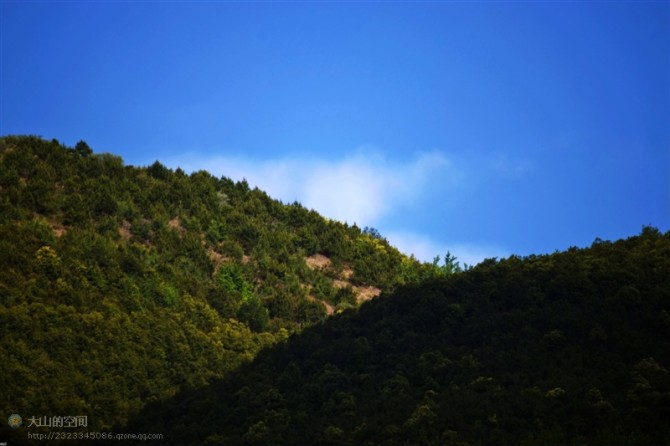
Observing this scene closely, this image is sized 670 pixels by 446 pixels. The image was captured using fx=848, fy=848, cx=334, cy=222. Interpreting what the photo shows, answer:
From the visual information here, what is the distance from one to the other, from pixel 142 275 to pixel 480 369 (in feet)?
97.5

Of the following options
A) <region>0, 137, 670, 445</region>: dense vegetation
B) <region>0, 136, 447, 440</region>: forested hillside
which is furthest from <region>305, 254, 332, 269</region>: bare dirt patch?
<region>0, 137, 670, 445</region>: dense vegetation

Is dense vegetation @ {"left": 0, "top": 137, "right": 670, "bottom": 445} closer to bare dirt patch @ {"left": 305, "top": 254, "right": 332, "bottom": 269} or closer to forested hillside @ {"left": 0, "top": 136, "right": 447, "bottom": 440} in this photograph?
forested hillside @ {"left": 0, "top": 136, "right": 447, "bottom": 440}

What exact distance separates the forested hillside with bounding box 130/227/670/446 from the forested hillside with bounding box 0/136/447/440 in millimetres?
5844

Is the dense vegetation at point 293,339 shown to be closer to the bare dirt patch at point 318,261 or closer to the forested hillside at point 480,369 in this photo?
the forested hillside at point 480,369

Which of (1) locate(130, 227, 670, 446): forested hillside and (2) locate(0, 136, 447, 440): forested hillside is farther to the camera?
(2) locate(0, 136, 447, 440): forested hillside

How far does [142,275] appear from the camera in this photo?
61.2 m

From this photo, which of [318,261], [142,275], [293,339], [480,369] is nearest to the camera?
[480,369]

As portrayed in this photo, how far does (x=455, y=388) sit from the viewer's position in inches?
1515

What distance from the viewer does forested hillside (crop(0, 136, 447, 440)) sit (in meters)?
47.7

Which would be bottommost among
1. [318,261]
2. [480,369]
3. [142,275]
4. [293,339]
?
[480,369]

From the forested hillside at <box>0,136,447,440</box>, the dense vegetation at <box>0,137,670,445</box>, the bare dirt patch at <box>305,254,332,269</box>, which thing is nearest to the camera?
the dense vegetation at <box>0,137,670,445</box>

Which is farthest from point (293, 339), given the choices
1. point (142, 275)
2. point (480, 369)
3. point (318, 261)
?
point (318, 261)

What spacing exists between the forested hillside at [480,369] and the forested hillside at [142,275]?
5844 millimetres

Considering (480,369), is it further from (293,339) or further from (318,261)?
(318,261)
